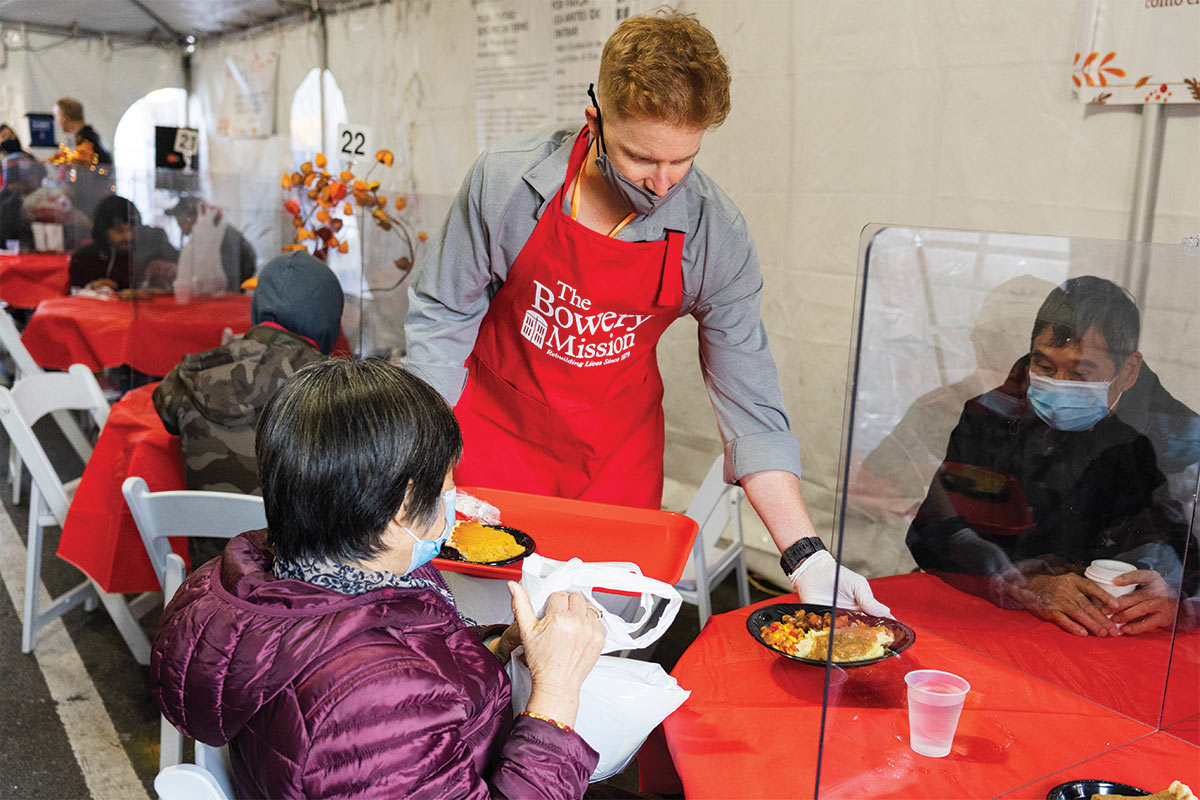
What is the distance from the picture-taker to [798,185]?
330 centimetres

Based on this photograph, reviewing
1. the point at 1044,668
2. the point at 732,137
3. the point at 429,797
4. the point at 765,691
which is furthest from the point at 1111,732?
the point at 732,137

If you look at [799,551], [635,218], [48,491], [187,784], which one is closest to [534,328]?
[635,218]

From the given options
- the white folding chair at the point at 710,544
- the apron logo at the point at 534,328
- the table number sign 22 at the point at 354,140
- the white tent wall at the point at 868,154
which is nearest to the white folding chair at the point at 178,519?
the apron logo at the point at 534,328

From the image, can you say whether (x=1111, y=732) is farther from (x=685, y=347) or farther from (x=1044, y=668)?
(x=685, y=347)

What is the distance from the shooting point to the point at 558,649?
1.18 m

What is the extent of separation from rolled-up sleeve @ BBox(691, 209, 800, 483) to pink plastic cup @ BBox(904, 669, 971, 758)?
29.1 inches

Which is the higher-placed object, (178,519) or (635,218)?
(635,218)

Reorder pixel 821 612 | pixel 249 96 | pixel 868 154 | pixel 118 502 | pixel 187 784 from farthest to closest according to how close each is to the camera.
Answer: pixel 249 96 < pixel 868 154 < pixel 118 502 < pixel 821 612 < pixel 187 784

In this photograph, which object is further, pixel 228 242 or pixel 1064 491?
pixel 228 242

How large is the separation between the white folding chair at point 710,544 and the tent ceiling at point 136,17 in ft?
17.0

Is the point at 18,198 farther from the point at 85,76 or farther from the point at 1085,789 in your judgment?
the point at 1085,789

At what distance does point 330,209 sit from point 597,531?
329cm

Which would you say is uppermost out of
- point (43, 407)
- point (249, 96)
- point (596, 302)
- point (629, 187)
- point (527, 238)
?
point (249, 96)

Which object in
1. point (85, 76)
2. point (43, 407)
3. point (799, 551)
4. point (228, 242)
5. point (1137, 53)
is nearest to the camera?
point (799, 551)
